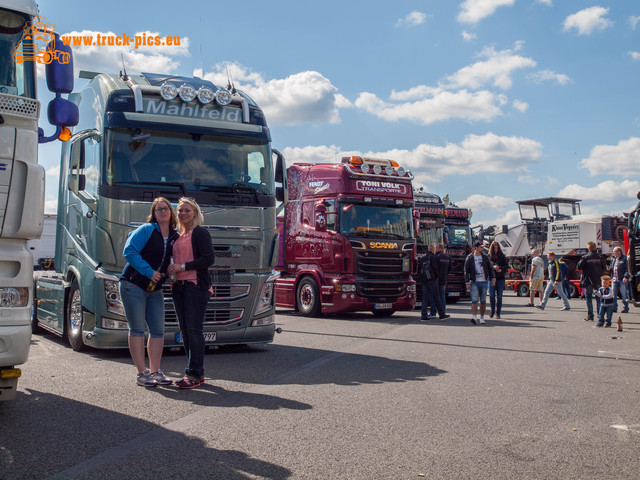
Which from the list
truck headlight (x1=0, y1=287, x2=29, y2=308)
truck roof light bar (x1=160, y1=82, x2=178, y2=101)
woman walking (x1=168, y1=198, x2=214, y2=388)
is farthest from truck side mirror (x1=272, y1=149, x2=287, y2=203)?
truck headlight (x1=0, y1=287, x2=29, y2=308)

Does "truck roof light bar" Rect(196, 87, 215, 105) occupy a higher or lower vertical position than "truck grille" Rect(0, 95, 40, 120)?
higher

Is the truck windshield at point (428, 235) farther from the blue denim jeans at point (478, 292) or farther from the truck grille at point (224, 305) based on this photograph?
the truck grille at point (224, 305)

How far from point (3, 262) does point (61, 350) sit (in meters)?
5.15

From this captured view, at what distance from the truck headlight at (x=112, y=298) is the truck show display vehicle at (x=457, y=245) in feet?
49.4

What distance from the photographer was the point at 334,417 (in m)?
5.57

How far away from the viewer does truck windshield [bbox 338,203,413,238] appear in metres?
15.8

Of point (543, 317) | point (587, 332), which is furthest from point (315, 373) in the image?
point (543, 317)

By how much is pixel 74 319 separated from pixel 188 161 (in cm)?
275

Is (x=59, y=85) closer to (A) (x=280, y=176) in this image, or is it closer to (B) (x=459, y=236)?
(A) (x=280, y=176)

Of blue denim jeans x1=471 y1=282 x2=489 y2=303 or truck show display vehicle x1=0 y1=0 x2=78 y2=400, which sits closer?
truck show display vehicle x1=0 y1=0 x2=78 y2=400

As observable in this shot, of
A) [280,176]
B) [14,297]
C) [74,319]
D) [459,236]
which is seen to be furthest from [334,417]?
[459,236]

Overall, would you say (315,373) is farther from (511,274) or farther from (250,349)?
(511,274)

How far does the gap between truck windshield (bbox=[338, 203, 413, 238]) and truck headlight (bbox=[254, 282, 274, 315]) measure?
634cm

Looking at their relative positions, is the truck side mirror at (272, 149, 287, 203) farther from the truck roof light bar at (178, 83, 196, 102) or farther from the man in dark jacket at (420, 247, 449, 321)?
the man in dark jacket at (420, 247, 449, 321)
